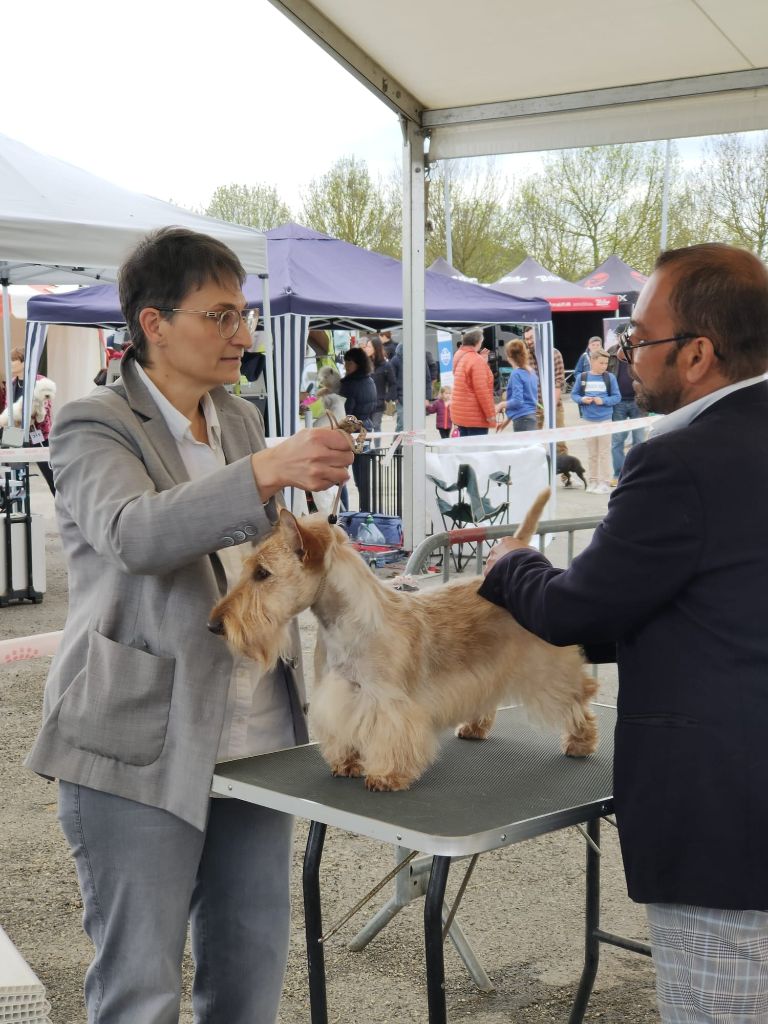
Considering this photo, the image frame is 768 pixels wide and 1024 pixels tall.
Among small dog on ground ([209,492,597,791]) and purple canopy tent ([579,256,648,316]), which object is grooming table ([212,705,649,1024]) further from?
purple canopy tent ([579,256,648,316])

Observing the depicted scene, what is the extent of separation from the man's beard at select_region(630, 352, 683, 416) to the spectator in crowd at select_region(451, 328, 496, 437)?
378 inches

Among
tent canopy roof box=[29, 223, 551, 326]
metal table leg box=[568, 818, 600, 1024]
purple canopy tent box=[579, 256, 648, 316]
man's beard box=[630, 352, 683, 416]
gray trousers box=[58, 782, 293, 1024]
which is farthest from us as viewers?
purple canopy tent box=[579, 256, 648, 316]

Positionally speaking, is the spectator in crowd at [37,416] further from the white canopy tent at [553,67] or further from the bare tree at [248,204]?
the bare tree at [248,204]

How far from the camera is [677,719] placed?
159 cm

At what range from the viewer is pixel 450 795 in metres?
1.90

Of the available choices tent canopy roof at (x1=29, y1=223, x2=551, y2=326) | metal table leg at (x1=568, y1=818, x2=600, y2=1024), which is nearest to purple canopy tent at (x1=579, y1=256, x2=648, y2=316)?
tent canopy roof at (x1=29, y1=223, x2=551, y2=326)

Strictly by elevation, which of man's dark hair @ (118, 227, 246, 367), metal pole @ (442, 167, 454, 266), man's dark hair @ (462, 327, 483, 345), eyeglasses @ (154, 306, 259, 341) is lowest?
eyeglasses @ (154, 306, 259, 341)

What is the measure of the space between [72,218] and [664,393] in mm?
5816

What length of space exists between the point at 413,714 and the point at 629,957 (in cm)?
185

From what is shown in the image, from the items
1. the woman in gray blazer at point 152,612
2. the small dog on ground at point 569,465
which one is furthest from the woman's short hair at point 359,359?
the woman in gray blazer at point 152,612

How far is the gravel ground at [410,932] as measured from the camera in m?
3.02

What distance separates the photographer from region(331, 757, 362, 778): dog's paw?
1982 mm

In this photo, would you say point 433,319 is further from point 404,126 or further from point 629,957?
point 629,957

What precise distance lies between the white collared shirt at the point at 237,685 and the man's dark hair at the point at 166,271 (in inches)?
4.7
